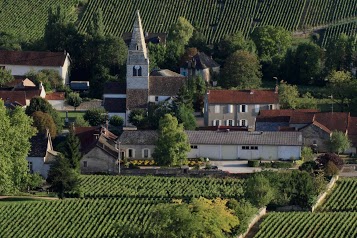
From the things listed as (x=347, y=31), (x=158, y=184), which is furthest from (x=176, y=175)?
(x=347, y=31)

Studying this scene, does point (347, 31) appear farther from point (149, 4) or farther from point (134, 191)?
point (134, 191)

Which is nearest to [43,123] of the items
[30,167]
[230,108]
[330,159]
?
[30,167]

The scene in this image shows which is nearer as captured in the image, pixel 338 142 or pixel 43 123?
pixel 338 142

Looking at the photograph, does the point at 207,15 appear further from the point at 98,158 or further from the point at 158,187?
the point at 158,187

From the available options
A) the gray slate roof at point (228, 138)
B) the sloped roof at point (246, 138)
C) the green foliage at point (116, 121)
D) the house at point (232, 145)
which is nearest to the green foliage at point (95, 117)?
the green foliage at point (116, 121)

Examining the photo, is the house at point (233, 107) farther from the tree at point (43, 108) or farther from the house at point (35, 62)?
the house at point (35, 62)

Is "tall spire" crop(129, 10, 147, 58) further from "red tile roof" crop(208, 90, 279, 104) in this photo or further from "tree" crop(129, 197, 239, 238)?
"tree" crop(129, 197, 239, 238)
